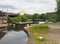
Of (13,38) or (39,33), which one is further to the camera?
(13,38)

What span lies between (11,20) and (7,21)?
5.68 ft

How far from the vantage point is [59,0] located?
214 ft

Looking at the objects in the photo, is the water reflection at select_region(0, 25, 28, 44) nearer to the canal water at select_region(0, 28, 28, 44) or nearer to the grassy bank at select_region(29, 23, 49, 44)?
the canal water at select_region(0, 28, 28, 44)

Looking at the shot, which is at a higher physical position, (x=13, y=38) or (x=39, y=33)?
(x=39, y=33)

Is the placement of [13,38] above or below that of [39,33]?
below

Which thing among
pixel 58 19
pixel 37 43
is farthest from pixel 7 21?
pixel 37 43

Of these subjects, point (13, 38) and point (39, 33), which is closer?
point (39, 33)

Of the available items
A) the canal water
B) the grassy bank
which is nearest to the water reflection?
the canal water

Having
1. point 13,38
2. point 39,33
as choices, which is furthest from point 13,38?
point 39,33

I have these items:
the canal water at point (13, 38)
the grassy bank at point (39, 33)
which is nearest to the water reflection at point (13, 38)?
the canal water at point (13, 38)

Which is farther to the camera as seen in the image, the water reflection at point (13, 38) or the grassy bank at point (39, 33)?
the water reflection at point (13, 38)

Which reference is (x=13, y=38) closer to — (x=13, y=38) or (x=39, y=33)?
(x=13, y=38)

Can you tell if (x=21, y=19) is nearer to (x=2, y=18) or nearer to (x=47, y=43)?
(x=2, y=18)

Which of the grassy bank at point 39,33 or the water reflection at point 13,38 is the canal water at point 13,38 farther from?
the grassy bank at point 39,33
